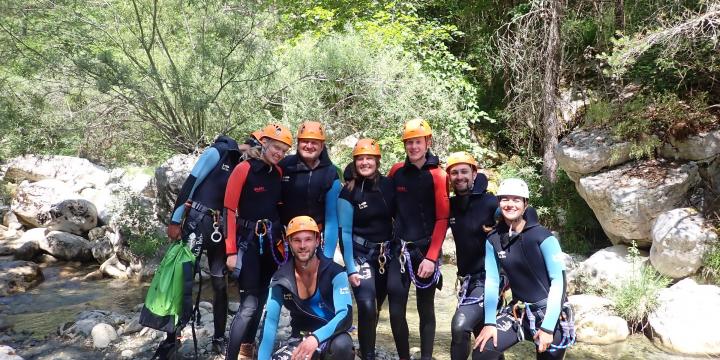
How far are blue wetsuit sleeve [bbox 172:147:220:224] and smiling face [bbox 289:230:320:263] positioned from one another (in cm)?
156

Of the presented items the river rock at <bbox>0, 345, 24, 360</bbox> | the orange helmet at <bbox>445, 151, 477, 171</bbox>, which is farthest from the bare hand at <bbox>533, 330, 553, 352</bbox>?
the river rock at <bbox>0, 345, 24, 360</bbox>

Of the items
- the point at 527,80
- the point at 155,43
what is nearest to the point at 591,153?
the point at 527,80

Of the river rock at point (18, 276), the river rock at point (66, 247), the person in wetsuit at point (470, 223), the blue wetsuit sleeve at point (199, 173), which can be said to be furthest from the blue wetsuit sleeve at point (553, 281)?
the river rock at point (66, 247)

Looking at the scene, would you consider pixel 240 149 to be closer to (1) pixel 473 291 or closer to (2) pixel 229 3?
(1) pixel 473 291

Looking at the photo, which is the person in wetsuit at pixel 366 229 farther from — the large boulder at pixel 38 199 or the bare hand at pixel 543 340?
the large boulder at pixel 38 199

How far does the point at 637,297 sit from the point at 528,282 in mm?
3799

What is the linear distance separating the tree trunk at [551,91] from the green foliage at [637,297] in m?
3.78

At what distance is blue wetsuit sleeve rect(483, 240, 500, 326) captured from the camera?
12.1 ft

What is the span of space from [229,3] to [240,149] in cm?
699

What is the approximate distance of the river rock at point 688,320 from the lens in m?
5.82

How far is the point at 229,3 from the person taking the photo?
35.2 ft

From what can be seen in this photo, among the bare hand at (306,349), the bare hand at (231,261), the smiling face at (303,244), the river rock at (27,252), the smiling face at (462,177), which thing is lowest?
the river rock at (27,252)

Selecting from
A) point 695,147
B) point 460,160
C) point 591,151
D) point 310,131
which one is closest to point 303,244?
point 310,131

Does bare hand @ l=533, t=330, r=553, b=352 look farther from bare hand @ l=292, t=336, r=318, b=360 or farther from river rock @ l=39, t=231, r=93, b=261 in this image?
river rock @ l=39, t=231, r=93, b=261
